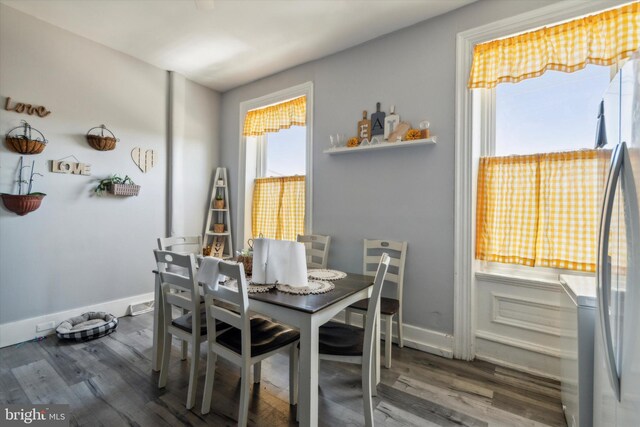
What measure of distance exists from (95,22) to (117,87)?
645 mm

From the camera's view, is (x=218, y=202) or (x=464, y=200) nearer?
(x=464, y=200)

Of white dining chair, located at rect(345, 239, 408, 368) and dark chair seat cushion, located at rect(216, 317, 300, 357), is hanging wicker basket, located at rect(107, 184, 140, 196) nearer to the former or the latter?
dark chair seat cushion, located at rect(216, 317, 300, 357)

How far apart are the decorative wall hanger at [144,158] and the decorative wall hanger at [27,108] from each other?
78 centimetres

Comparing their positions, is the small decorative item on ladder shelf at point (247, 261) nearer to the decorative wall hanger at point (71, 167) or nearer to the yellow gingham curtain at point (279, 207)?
the yellow gingham curtain at point (279, 207)

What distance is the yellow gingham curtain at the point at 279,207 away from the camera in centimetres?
340

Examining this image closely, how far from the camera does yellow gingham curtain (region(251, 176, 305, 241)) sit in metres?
3.40

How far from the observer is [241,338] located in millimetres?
1551

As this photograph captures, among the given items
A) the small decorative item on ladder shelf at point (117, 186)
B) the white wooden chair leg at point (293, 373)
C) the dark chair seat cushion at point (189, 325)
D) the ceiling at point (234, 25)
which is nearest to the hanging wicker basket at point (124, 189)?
the small decorative item on ladder shelf at point (117, 186)

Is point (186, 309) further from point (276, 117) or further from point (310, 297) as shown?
point (276, 117)

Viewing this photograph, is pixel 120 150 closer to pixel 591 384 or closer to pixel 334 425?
pixel 334 425

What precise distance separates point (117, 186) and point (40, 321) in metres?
1.37

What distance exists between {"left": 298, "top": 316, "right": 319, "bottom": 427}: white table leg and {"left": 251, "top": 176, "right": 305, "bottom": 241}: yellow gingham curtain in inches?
79.0

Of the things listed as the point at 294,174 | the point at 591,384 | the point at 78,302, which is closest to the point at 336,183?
the point at 294,174

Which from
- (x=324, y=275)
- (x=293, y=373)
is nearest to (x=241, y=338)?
(x=293, y=373)
